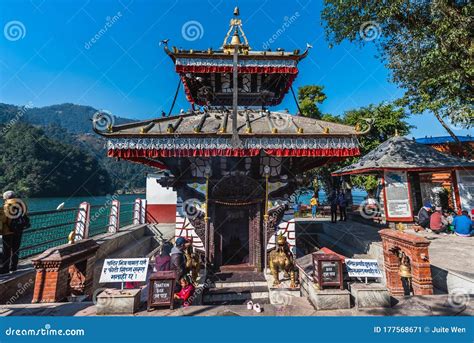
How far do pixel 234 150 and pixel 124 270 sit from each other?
4005mm

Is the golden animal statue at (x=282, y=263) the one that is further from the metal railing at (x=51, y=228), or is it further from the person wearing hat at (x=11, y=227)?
the metal railing at (x=51, y=228)

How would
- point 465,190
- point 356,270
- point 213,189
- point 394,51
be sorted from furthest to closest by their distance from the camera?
point 465,190, point 394,51, point 213,189, point 356,270

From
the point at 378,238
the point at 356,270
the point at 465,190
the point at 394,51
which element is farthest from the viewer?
the point at 465,190

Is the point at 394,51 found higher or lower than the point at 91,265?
higher

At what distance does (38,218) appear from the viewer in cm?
789

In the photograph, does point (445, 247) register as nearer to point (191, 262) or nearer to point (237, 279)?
point (237, 279)

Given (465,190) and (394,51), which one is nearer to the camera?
(394,51)

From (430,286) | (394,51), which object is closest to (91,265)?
(430,286)

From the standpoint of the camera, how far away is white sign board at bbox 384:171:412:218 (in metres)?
12.0

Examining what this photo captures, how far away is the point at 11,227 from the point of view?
5805mm

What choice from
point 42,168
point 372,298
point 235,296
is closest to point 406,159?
point 372,298

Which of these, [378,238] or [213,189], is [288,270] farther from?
[378,238]

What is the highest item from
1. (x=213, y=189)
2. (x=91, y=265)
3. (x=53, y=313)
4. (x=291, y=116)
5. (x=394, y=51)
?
(x=394, y=51)

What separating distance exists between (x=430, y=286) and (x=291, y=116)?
622 cm
